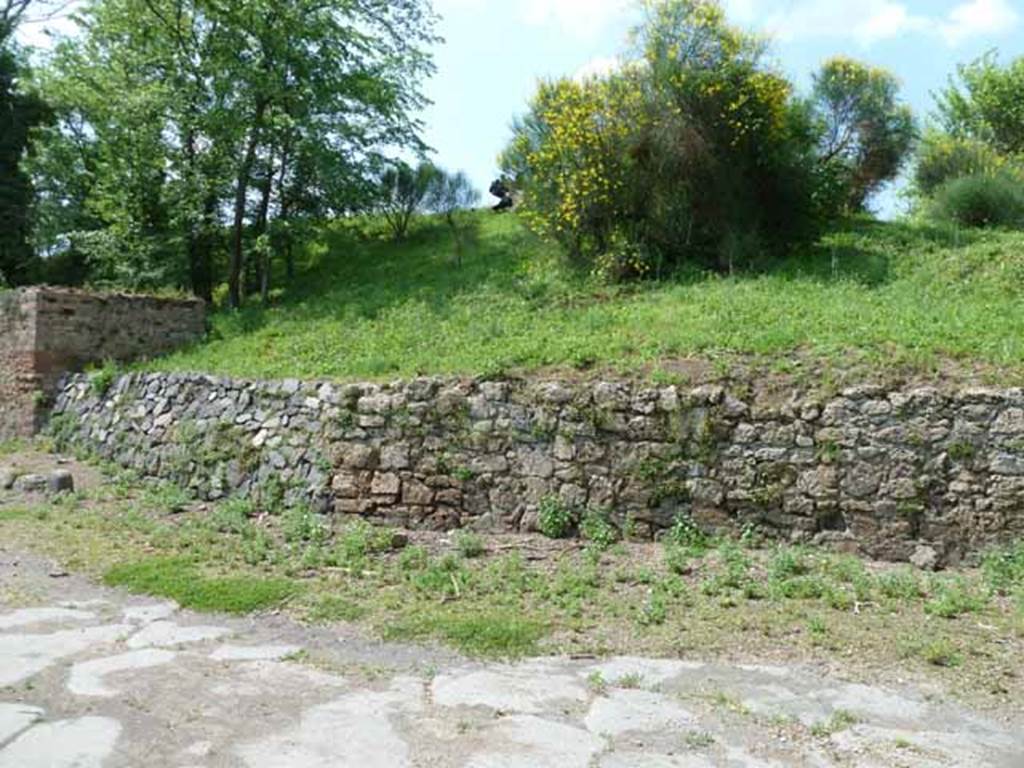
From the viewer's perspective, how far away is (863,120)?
16.6 metres

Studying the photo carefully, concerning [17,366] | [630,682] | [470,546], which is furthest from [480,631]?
[17,366]

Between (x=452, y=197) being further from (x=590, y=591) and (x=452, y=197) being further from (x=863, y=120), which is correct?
(x=590, y=591)

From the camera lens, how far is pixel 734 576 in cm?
608

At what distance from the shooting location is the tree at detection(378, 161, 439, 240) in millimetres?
18656

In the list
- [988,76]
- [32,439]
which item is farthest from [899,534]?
[988,76]

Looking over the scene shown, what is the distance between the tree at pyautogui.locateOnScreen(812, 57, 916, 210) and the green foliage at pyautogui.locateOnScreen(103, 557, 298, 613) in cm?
1398

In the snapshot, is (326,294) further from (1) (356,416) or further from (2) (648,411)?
(2) (648,411)

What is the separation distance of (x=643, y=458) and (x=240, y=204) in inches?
444

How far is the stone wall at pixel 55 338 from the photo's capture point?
39.5ft

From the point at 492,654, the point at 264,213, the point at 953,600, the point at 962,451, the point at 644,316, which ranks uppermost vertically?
the point at 264,213

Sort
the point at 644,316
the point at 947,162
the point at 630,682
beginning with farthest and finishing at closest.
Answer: the point at 947,162
the point at 644,316
the point at 630,682

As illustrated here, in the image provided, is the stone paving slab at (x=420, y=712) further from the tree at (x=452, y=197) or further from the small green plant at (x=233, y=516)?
the tree at (x=452, y=197)

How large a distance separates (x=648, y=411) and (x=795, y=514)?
143 cm

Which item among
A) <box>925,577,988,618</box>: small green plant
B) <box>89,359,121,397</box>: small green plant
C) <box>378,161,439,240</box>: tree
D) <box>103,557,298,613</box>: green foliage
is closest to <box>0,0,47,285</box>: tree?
<box>378,161,439,240</box>: tree
